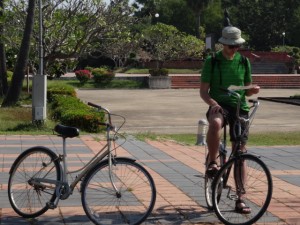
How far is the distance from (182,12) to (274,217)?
68.4 metres

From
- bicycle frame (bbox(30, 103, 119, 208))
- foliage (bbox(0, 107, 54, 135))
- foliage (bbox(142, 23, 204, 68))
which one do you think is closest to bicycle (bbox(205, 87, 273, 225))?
bicycle frame (bbox(30, 103, 119, 208))

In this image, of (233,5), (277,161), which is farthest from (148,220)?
(233,5)

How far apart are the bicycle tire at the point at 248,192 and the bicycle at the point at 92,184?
0.64 metres

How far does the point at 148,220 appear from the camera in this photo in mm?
5820

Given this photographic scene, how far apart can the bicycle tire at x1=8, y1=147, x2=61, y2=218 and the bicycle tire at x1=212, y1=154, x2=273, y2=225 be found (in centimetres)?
144

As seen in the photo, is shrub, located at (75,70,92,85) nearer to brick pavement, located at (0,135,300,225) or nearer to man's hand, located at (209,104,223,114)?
brick pavement, located at (0,135,300,225)

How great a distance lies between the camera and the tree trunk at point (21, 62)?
62.6 feet

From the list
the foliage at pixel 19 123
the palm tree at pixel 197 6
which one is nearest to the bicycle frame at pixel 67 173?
the foliage at pixel 19 123

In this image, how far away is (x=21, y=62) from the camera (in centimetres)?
1998

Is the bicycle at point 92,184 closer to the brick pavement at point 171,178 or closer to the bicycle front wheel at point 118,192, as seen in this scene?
the bicycle front wheel at point 118,192

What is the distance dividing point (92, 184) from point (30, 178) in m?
0.74

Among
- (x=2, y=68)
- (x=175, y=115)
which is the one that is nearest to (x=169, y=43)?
(x=2, y=68)

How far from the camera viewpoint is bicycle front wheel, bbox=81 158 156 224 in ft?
17.7

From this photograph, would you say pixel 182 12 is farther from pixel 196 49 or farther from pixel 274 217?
pixel 274 217
